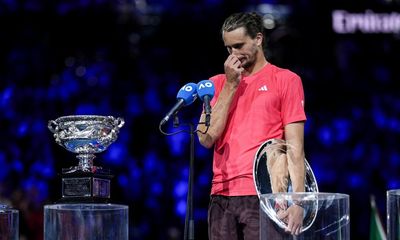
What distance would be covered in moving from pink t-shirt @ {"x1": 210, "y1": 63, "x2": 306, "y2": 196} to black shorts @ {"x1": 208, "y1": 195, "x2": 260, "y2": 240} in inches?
1.1

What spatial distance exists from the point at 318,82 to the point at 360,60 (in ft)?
1.06

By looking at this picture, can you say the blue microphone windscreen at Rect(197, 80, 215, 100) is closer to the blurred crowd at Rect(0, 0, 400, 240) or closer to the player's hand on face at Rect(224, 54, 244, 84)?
the player's hand on face at Rect(224, 54, 244, 84)

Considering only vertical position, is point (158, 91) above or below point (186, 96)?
above

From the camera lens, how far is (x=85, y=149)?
362 cm

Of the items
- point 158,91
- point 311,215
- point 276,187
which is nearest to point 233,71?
point 276,187

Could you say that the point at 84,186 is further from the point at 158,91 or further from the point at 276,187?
the point at 158,91

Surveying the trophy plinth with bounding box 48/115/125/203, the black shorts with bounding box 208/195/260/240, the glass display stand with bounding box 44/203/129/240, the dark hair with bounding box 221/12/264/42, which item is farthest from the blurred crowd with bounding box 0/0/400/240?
the glass display stand with bounding box 44/203/129/240

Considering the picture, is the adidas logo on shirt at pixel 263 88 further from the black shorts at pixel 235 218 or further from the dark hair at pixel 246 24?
the black shorts at pixel 235 218

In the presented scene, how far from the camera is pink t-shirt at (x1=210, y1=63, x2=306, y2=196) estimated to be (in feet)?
10.9

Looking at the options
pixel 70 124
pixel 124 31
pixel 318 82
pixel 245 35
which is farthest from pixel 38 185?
pixel 245 35

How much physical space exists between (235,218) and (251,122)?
350mm

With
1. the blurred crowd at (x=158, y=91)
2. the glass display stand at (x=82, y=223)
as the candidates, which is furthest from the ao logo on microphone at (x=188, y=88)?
the blurred crowd at (x=158, y=91)

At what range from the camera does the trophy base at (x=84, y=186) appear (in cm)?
351

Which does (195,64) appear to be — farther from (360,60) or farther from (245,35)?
(245,35)
